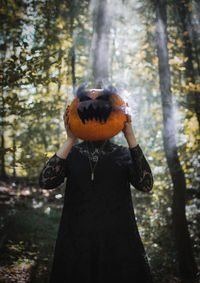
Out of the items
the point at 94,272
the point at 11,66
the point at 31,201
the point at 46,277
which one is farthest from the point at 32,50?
the point at 31,201

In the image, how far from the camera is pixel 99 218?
71.3 inches

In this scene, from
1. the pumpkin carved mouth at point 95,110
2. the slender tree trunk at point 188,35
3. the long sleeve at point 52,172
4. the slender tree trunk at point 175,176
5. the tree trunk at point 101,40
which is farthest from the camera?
the tree trunk at point 101,40

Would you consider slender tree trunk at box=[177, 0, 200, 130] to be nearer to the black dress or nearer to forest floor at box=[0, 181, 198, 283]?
forest floor at box=[0, 181, 198, 283]

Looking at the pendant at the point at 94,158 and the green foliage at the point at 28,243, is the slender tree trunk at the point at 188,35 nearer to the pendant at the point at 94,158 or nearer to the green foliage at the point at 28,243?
the pendant at the point at 94,158

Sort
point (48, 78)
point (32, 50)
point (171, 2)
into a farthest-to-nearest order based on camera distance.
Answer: point (171, 2)
point (48, 78)
point (32, 50)

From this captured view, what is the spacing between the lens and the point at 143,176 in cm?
185

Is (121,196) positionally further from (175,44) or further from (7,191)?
(7,191)

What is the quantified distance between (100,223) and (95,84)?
15.9ft

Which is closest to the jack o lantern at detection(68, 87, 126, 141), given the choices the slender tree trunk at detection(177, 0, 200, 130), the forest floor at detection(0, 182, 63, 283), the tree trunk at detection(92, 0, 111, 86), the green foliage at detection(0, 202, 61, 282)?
the forest floor at detection(0, 182, 63, 283)

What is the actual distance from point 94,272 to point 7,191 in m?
8.72

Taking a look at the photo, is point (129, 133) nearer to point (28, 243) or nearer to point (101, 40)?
point (28, 243)

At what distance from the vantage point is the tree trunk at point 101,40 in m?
6.41

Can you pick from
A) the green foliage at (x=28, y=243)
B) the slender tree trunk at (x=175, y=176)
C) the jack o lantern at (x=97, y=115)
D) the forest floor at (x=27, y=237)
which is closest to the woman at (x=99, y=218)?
the jack o lantern at (x=97, y=115)

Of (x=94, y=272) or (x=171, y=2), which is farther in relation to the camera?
(x=171, y=2)
